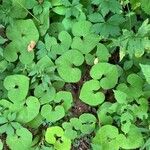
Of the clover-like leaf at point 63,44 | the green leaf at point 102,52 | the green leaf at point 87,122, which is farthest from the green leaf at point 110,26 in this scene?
the green leaf at point 87,122

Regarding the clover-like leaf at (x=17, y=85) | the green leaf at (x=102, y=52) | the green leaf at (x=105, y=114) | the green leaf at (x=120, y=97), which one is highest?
the green leaf at (x=102, y=52)

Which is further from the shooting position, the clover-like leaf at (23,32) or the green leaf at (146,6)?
the clover-like leaf at (23,32)

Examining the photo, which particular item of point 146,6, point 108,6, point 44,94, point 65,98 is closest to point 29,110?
point 44,94

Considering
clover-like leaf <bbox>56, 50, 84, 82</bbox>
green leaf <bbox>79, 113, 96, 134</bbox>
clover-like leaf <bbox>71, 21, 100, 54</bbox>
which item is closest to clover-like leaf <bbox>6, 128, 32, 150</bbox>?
green leaf <bbox>79, 113, 96, 134</bbox>

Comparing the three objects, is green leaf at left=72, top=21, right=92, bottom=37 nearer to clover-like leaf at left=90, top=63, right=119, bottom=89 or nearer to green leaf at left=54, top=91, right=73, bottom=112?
clover-like leaf at left=90, top=63, right=119, bottom=89

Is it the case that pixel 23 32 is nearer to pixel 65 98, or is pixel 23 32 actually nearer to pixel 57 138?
pixel 65 98

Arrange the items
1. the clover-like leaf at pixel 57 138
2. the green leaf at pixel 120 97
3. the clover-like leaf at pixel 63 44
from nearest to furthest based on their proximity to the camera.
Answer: the green leaf at pixel 120 97, the clover-like leaf at pixel 57 138, the clover-like leaf at pixel 63 44

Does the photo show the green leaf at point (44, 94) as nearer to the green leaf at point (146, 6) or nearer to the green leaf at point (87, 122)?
the green leaf at point (87, 122)
